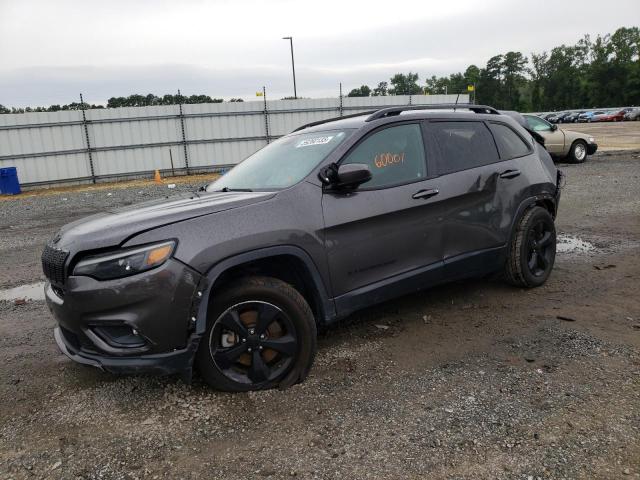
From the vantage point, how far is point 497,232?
447 centimetres

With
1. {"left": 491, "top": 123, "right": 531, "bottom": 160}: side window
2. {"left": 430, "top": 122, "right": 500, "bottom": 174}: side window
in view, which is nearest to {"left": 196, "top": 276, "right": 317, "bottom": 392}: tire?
{"left": 430, "top": 122, "right": 500, "bottom": 174}: side window

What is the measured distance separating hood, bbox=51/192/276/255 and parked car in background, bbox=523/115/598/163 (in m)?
14.6

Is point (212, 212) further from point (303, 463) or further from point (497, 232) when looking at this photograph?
point (497, 232)

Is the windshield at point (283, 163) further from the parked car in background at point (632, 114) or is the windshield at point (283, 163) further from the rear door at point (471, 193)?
the parked car in background at point (632, 114)

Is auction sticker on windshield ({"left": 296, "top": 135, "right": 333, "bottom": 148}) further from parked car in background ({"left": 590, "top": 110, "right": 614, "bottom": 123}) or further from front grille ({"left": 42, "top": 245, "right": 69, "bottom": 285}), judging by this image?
parked car in background ({"left": 590, "top": 110, "right": 614, "bottom": 123})

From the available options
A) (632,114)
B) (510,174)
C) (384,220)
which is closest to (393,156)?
(384,220)

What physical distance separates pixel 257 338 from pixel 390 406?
2.88ft

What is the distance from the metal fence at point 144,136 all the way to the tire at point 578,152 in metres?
6.88

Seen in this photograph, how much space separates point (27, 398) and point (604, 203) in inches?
376

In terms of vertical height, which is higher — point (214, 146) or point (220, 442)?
point (214, 146)

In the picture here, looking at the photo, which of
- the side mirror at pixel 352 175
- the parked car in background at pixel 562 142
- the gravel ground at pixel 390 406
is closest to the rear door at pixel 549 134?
the parked car in background at pixel 562 142

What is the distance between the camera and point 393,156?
12.8 feet

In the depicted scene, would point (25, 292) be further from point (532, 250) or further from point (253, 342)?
point (532, 250)

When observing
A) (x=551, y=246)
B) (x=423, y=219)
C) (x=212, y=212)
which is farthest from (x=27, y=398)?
(x=551, y=246)
